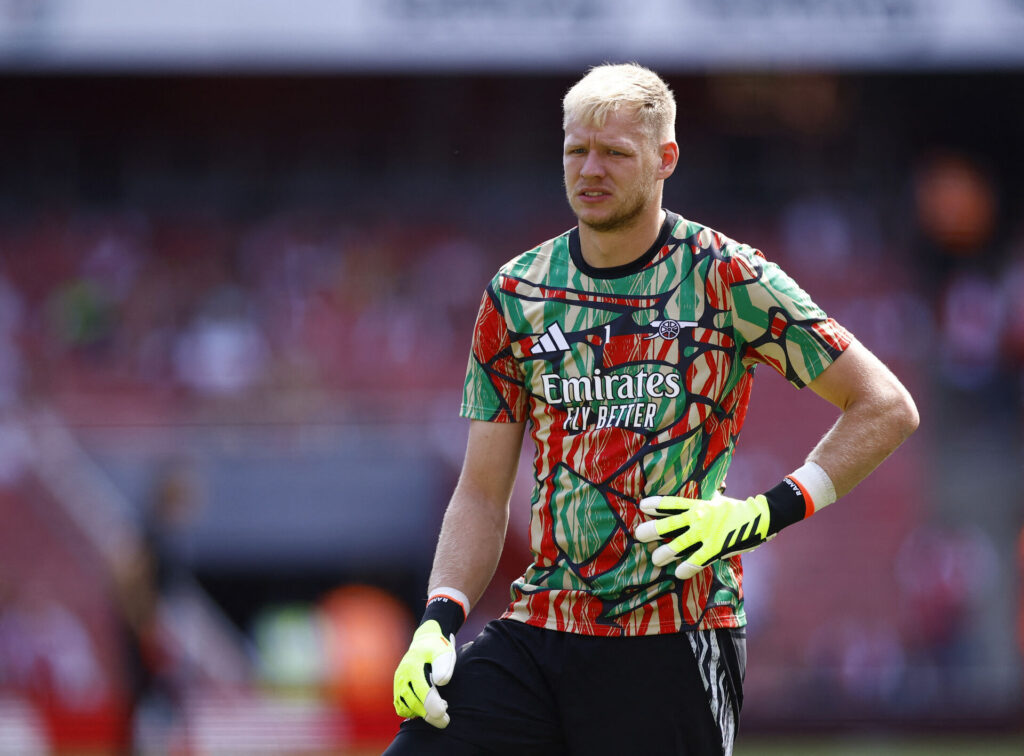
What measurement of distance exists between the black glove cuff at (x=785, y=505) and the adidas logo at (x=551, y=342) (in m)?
0.64

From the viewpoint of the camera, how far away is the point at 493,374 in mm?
3781

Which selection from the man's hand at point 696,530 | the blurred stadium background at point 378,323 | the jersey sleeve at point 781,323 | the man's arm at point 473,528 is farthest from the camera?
the blurred stadium background at point 378,323

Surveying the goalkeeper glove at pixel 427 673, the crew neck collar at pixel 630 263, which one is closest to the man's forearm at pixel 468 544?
the goalkeeper glove at pixel 427 673

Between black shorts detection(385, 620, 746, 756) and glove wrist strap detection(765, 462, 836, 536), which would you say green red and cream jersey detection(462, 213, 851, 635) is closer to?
black shorts detection(385, 620, 746, 756)

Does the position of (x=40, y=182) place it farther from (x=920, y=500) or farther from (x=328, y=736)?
(x=920, y=500)

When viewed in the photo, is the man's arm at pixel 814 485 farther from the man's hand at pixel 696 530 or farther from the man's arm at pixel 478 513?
the man's arm at pixel 478 513

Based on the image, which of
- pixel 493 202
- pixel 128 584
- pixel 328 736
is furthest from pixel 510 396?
pixel 493 202

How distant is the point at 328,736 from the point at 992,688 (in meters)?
6.22

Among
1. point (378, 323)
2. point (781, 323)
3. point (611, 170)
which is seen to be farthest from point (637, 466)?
point (378, 323)

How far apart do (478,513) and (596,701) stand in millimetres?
633

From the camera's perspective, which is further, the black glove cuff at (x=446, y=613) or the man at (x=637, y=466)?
the black glove cuff at (x=446, y=613)

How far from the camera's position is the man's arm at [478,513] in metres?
3.79

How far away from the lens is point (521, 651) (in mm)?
3609

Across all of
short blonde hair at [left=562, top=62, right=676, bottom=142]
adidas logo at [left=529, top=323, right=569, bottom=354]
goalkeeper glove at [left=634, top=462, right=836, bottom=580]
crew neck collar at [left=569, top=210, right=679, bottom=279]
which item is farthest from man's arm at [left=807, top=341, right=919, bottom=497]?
short blonde hair at [left=562, top=62, right=676, bottom=142]
